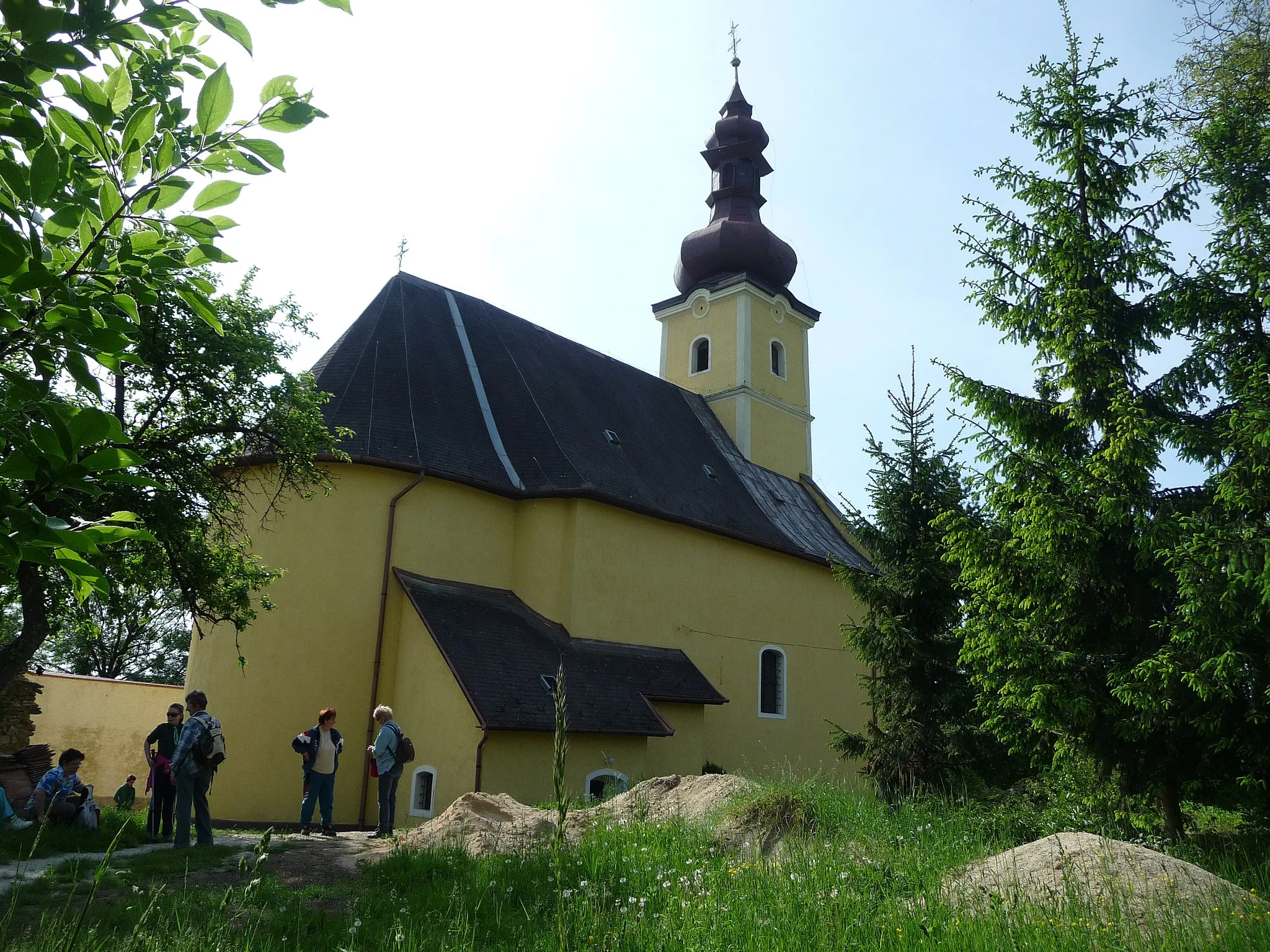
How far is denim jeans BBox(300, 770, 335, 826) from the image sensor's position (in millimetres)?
10852

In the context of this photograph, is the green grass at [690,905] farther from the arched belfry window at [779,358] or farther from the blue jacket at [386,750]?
the arched belfry window at [779,358]

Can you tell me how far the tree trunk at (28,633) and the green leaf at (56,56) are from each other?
326 inches

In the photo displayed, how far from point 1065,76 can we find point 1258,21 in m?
1.92

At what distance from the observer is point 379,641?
50.5 feet

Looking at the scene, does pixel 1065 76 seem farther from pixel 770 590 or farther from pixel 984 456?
pixel 770 590

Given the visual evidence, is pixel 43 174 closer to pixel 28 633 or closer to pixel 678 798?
pixel 678 798

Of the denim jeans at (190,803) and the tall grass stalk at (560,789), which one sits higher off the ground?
the tall grass stalk at (560,789)

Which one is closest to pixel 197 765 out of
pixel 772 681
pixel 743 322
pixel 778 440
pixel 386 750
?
pixel 386 750

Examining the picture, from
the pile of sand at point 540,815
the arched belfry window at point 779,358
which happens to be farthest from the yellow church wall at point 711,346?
the pile of sand at point 540,815

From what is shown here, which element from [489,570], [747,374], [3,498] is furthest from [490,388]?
[3,498]

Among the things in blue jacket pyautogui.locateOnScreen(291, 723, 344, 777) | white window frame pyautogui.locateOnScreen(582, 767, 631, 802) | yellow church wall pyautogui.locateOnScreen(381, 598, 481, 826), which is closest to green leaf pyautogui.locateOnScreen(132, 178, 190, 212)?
blue jacket pyautogui.locateOnScreen(291, 723, 344, 777)

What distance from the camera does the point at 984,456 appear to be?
10250 millimetres

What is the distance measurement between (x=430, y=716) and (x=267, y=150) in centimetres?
1343

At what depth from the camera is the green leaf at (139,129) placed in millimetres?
2068
